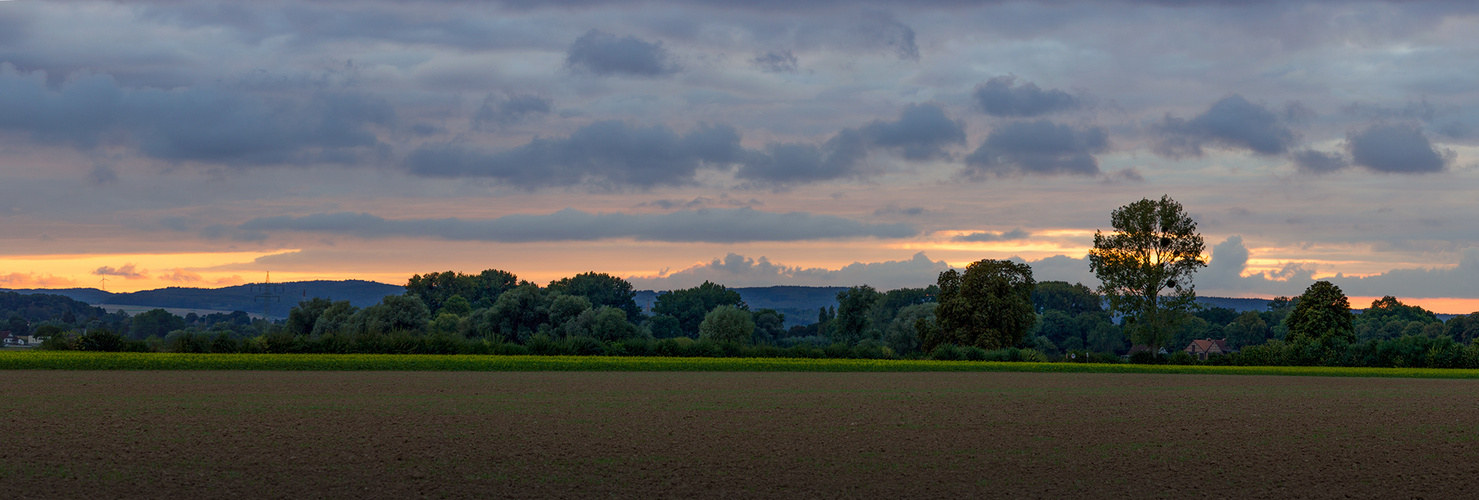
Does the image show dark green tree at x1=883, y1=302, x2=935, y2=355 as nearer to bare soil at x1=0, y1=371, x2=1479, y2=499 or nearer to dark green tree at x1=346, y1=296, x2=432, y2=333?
dark green tree at x1=346, y1=296, x2=432, y2=333

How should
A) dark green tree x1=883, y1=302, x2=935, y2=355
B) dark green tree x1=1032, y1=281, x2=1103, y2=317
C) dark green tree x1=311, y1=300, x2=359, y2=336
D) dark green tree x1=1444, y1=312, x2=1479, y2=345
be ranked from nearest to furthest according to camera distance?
dark green tree x1=883, y1=302, x2=935, y2=355 → dark green tree x1=311, y1=300, x2=359, y2=336 → dark green tree x1=1444, y1=312, x2=1479, y2=345 → dark green tree x1=1032, y1=281, x2=1103, y2=317

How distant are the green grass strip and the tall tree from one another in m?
17.5

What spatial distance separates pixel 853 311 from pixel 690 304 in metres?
75.0

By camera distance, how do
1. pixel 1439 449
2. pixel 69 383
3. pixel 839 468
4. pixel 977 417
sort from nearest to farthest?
1. pixel 839 468
2. pixel 1439 449
3. pixel 977 417
4. pixel 69 383

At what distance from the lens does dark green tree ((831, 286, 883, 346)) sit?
10919cm

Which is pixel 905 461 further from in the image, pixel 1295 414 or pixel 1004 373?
pixel 1004 373

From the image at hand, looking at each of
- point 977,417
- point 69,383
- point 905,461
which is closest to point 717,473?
point 905,461

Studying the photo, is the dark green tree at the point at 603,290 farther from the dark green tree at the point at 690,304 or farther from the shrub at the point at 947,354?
the shrub at the point at 947,354

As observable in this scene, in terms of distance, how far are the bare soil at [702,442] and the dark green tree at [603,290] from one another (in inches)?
5416

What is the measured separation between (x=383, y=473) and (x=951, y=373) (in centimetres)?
4246

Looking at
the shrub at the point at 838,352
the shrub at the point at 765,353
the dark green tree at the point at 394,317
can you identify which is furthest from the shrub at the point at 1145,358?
the dark green tree at the point at 394,317

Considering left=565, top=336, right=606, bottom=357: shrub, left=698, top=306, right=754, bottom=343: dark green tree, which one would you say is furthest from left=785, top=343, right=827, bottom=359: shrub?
left=698, top=306, right=754, bottom=343: dark green tree

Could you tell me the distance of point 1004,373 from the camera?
189 feet

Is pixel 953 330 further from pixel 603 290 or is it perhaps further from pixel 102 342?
pixel 603 290
